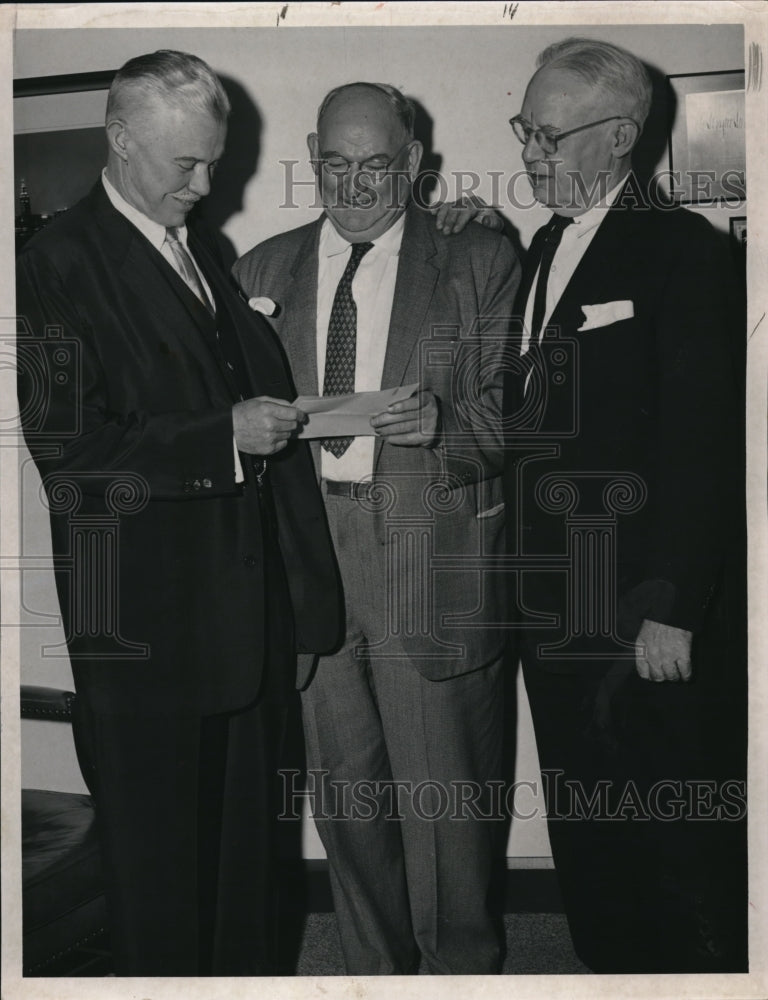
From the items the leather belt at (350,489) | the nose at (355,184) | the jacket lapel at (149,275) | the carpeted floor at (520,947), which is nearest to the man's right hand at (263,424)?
the jacket lapel at (149,275)

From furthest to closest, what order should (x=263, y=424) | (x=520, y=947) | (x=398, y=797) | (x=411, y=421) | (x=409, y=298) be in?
(x=520, y=947)
(x=398, y=797)
(x=409, y=298)
(x=411, y=421)
(x=263, y=424)

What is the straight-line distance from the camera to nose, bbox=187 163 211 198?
235 cm

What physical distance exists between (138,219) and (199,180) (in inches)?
6.6

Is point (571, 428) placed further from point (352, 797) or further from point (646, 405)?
point (352, 797)

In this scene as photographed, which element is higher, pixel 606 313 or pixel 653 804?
pixel 606 313

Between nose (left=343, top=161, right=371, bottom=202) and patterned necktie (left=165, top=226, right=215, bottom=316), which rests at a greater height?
nose (left=343, top=161, right=371, bottom=202)

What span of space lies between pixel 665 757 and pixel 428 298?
1175 millimetres

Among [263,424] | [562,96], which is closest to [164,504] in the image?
[263,424]

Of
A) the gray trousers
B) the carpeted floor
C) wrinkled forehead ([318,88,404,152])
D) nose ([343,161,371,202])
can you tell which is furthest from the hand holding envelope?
the carpeted floor

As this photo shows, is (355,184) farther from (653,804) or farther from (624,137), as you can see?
Result: (653,804)

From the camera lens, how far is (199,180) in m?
2.35

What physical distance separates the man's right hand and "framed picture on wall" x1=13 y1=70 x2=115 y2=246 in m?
0.67

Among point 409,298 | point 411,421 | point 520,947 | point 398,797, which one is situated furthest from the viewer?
point 520,947

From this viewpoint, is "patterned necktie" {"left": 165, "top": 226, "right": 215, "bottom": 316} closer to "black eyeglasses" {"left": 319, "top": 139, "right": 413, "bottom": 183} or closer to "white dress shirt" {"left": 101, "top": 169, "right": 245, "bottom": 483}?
"white dress shirt" {"left": 101, "top": 169, "right": 245, "bottom": 483}
